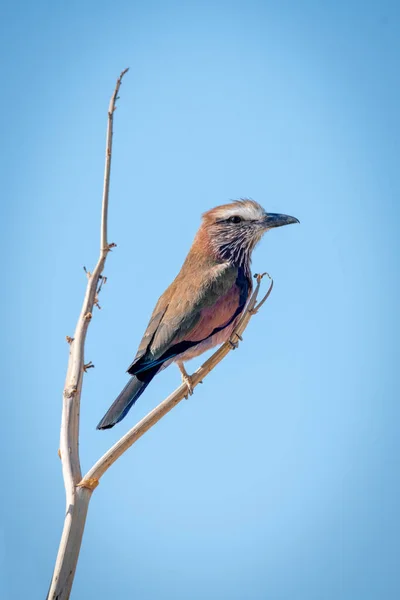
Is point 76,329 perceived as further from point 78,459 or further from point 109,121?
point 109,121

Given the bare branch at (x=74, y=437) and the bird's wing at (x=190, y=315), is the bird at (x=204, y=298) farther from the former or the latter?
the bare branch at (x=74, y=437)

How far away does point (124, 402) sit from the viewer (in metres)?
4.91

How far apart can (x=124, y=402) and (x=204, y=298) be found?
132 cm

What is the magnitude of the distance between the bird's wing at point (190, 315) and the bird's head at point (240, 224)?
2.07 feet

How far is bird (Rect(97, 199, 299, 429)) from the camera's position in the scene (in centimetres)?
531

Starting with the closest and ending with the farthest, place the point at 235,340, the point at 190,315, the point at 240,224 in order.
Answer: the point at 235,340 < the point at 190,315 < the point at 240,224

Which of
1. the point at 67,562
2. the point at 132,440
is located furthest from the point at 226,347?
the point at 67,562

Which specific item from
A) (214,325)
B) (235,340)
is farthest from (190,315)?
(235,340)

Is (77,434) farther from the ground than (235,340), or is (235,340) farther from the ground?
(235,340)

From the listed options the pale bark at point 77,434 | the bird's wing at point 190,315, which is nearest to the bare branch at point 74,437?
the pale bark at point 77,434

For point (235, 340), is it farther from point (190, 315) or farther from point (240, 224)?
point (240, 224)

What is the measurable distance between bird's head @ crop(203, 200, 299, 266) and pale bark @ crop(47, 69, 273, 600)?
2258 millimetres

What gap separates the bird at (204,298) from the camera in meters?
5.31

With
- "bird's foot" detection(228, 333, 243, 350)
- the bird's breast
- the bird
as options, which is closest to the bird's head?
the bird
